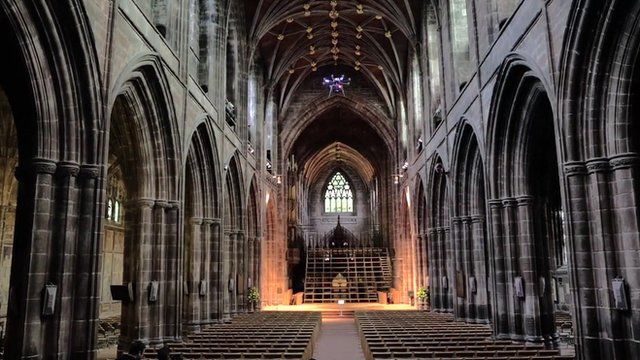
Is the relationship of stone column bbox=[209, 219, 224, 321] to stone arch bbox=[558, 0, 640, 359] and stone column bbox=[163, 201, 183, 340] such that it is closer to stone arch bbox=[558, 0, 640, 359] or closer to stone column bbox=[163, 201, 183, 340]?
stone column bbox=[163, 201, 183, 340]

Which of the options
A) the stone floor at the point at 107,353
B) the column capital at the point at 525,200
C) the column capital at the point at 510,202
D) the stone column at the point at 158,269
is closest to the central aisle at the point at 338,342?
the stone column at the point at 158,269

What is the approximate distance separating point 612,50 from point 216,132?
13.5 meters

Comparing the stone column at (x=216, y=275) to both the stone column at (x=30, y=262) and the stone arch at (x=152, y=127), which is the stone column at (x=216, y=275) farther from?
the stone column at (x=30, y=262)

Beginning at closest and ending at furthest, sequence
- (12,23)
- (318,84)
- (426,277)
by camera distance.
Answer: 1. (12,23)
2. (426,277)
3. (318,84)

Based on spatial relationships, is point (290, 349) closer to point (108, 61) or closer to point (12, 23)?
point (108, 61)

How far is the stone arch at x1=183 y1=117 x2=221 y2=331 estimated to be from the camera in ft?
57.2

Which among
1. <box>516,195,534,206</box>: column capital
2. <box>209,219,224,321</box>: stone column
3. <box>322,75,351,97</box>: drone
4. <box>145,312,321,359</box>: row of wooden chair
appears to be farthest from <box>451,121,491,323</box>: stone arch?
<box>322,75,351,97</box>: drone

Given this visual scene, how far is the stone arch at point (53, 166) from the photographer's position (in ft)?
28.0

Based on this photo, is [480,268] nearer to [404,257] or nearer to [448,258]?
[448,258]

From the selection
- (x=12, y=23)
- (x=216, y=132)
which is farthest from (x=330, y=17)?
(x=12, y=23)

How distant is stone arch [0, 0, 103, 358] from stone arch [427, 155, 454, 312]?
1475 cm

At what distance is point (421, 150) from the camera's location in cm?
2603

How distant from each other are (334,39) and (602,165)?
22.9 metres

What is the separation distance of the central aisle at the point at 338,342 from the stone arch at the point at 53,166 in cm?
708
